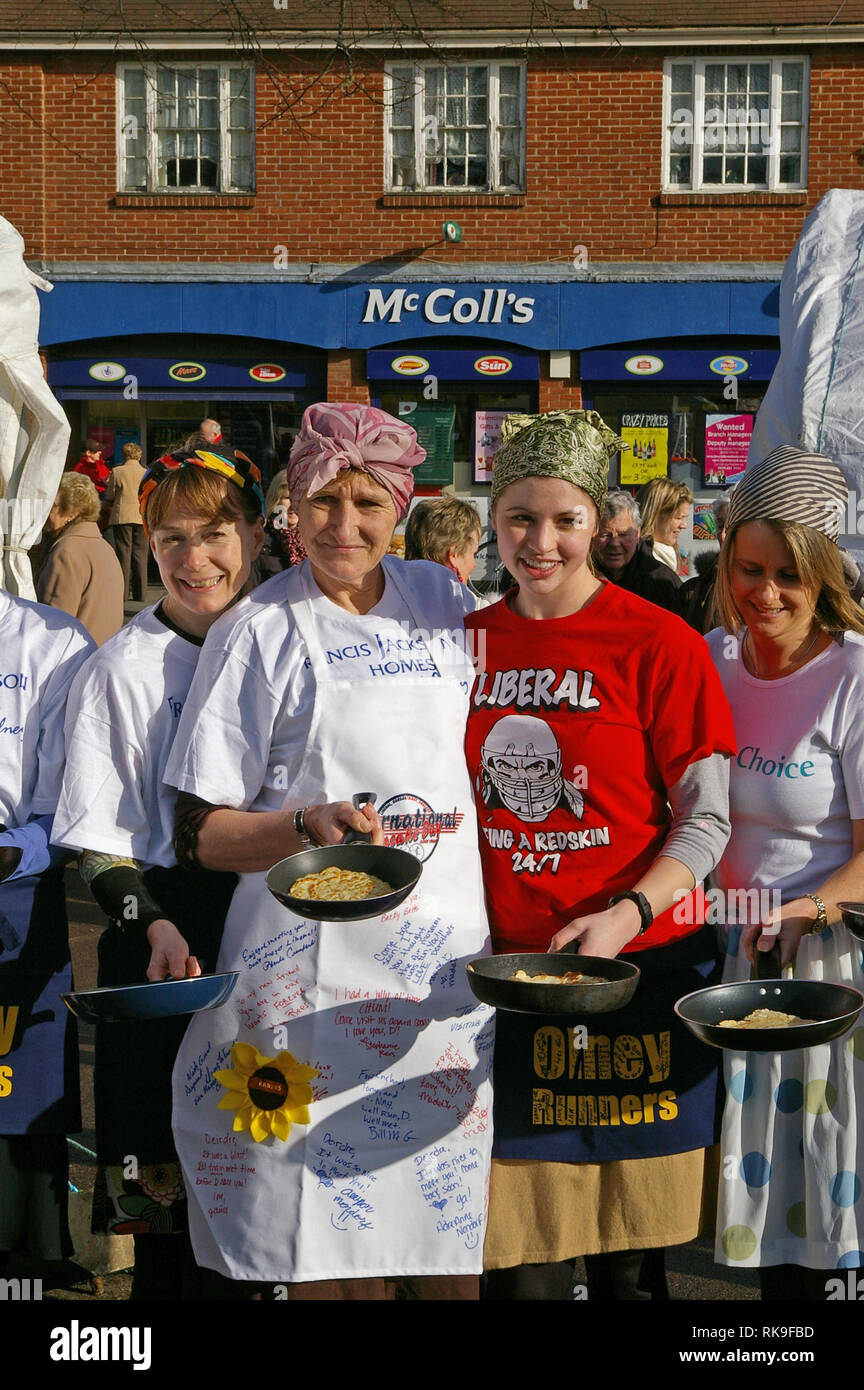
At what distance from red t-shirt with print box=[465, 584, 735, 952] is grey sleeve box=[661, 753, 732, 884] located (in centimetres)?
3

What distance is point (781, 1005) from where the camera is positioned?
2695 mm

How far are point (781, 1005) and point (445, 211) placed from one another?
562 inches

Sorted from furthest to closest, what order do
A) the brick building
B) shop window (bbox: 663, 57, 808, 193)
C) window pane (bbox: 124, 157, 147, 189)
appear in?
window pane (bbox: 124, 157, 147, 189), shop window (bbox: 663, 57, 808, 193), the brick building

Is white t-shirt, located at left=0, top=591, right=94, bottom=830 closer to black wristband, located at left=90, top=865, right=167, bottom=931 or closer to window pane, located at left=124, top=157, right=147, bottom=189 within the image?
black wristband, located at left=90, top=865, right=167, bottom=931

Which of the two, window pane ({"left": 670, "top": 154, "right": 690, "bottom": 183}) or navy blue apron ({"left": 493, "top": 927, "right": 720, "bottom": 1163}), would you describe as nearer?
navy blue apron ({"left": 493, "top": 927, "right": 720, "bottom": 1163})

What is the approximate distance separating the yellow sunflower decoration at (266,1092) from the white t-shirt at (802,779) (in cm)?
99

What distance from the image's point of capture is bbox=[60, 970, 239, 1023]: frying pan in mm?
2455

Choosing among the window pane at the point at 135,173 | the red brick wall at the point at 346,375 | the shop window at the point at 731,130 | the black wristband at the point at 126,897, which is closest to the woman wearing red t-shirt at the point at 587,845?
the black wristband at the point at 126,897

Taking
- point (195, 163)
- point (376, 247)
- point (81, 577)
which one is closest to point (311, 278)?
point (376, 247)

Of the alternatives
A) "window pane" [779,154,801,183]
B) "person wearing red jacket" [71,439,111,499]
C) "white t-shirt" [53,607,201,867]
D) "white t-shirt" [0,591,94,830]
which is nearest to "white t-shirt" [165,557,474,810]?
"white t-shirt" [53,607,201,867]

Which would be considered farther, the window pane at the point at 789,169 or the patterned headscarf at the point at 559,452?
the window pane at the point at 789,169

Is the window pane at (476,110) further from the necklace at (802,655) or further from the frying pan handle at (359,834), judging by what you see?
the frying pan handle at (359,834)

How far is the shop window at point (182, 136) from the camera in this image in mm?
15855
